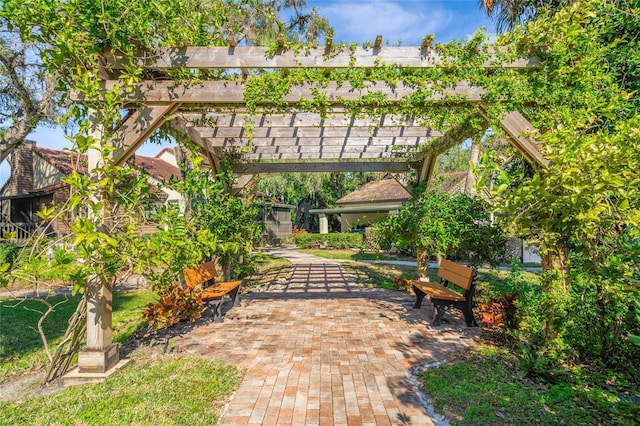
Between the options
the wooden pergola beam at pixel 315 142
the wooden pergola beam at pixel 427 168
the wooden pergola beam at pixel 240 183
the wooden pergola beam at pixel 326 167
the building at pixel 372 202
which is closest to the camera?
the wooden pergola beam at pixel 315 142

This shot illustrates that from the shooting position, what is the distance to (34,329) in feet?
14.7

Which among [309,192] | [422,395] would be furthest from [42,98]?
[309,192]

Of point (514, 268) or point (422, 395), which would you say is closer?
point (422, 395)

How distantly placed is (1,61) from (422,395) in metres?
14.9

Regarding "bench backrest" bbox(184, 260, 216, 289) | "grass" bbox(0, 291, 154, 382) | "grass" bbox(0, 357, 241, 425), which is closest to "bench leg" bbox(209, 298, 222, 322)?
"bench backrest" bbox(184, 260, 216, 289)

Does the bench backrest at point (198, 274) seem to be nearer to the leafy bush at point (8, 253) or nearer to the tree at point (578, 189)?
the tree at point (578, 189)

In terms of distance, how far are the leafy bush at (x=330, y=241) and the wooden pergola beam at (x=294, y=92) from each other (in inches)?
670

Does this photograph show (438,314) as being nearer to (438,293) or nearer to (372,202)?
(438,293)

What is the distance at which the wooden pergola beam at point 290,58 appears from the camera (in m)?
4.00

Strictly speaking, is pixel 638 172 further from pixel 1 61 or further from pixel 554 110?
pixel 1 61

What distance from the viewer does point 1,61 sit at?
34.7 ft

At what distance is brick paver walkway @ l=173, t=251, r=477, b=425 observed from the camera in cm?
306

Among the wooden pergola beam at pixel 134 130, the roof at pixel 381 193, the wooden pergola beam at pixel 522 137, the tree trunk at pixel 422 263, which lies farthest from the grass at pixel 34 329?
the roof at pixel 381 193

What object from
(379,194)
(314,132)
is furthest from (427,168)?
(379,194)
